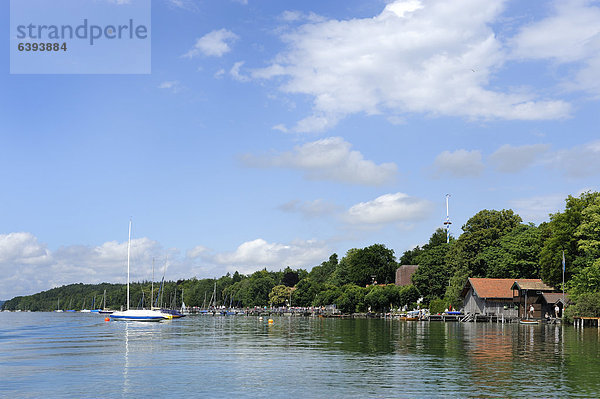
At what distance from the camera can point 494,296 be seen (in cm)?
10800

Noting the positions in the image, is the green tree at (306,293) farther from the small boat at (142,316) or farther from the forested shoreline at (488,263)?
the small boat at (142,316)

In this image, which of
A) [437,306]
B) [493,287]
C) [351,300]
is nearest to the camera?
[493,287]

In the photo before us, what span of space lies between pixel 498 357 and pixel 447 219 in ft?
400

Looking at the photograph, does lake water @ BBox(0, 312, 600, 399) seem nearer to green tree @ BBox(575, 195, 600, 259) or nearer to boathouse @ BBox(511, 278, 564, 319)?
green tree @ BBox(575, 195, 600, 259)

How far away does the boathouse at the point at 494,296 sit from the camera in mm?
108188

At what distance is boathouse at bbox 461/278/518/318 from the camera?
355 ft

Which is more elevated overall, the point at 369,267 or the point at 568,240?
the point at 568,240

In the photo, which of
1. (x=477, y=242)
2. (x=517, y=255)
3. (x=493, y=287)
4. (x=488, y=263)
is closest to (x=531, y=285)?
(x=493, y=287)

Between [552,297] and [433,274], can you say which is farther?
[433,274]

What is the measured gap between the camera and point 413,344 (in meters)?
51.5

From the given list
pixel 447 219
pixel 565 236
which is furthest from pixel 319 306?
pixel 565 236

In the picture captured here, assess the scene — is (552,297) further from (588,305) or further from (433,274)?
(433,274)

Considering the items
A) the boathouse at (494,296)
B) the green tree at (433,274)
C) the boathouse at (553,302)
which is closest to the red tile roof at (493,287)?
the boathouse at (494,296)

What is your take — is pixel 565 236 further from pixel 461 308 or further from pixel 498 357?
pixel 498 357
